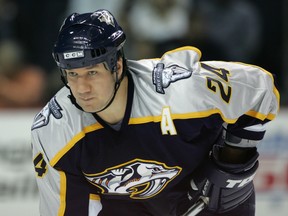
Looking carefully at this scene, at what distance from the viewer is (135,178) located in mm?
3344

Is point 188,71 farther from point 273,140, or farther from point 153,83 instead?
point 273,140

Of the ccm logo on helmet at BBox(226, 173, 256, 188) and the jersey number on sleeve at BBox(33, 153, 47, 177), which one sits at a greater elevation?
the jersey number on sleeve at BBox(33, 153, 47, 177)

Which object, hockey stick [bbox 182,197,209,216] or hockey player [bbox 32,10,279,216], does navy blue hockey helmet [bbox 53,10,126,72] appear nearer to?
hockey player [bbox 32,10,279,216]

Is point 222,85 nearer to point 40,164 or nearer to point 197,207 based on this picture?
point 197,207

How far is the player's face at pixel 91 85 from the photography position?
307 centimetres

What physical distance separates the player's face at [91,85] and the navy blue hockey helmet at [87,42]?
0.03 meters

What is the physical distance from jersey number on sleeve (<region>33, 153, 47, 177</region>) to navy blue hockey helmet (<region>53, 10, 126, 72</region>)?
407mm

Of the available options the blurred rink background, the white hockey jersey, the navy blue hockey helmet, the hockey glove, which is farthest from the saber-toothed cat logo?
the blurred rink background

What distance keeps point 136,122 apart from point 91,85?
262mm

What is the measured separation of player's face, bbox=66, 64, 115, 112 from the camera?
3.07 metres

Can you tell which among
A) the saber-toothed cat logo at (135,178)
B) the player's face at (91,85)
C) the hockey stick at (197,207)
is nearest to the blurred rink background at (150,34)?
the hockey stick at (197,207)

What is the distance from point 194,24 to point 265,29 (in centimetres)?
54

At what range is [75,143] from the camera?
10.4ft

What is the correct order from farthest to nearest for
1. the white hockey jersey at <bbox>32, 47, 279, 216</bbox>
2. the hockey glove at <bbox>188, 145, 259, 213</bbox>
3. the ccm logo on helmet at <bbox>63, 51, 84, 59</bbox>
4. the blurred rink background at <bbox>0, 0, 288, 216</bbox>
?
the blurred rink background at <bbox>0, 0, 288, 216</bbox> < the hockey glove at <bbox>188, 145, 259, 213</bbox> < the white hockey jersey at <bbox>32, 47, 279, 216</bbox> < the ccm logo on helmet at <bbox>63, 51, 84, 59</bbox>
